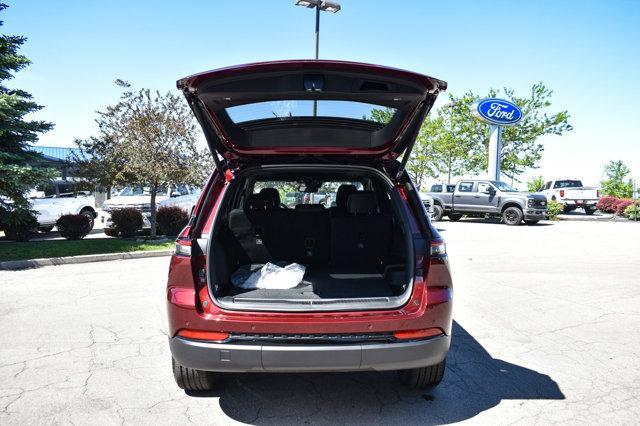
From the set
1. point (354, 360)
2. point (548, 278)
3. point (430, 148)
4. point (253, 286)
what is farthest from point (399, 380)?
point (430, 148)

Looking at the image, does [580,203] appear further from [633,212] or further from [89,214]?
[89,214]

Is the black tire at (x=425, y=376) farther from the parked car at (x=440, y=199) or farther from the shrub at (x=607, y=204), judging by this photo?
the shrub at (x=607, y=204)

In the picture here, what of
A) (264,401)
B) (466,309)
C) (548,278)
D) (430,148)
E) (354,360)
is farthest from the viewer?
(430,148)

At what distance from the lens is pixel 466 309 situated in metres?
5.65

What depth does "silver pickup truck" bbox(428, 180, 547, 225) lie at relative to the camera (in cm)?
1891

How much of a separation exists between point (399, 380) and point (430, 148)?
31015mm

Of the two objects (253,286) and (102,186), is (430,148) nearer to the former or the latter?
(102,186)

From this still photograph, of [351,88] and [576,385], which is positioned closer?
[351,88]

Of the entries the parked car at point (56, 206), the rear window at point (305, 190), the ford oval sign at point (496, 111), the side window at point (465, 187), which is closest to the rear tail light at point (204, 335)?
the rear window at point (305, 190)

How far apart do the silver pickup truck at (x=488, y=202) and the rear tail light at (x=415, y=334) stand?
1788cm

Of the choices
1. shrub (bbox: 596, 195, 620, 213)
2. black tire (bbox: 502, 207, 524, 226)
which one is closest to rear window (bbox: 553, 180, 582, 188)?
shrub (bbox: 596, 195, 620, 213)

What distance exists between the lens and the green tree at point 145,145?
37.1 feet

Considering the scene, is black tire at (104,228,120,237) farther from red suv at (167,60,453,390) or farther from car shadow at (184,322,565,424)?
car shadow at (184,322,565,424)

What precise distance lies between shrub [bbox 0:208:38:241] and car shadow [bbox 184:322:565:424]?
10.0 metres
